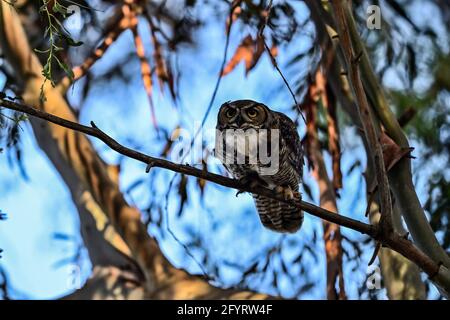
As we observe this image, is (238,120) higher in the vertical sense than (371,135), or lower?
higher

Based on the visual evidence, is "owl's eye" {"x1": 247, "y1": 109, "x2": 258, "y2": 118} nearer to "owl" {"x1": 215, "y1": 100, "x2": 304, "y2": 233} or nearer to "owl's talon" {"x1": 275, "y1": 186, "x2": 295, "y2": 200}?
"owl" {"x1": 215, "y1": 100, "x2": 304, "y2": 233}

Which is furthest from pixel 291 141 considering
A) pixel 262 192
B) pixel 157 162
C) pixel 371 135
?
pixel 157 162

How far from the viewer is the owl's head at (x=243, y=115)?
2770mm

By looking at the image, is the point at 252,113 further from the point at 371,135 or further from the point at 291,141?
the point at 371,135

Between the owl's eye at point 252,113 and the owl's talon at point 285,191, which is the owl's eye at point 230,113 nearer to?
the owl's eye at point 252,113

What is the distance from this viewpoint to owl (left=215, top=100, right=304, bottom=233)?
2.74 m

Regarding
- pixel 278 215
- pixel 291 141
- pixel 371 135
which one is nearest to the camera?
pixel 371 135

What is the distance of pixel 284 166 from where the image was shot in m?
2.93

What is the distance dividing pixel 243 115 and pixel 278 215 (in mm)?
571

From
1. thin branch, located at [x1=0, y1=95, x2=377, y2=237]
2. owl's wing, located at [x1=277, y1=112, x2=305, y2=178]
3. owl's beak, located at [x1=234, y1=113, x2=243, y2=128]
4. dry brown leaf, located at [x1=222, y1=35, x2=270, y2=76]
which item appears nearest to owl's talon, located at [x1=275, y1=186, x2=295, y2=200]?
owl's wing, located at [x1=277, y1=112, x2=305, y2=178]

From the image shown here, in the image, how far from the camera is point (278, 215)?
317 cm

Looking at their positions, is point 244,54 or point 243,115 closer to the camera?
point 243,115
